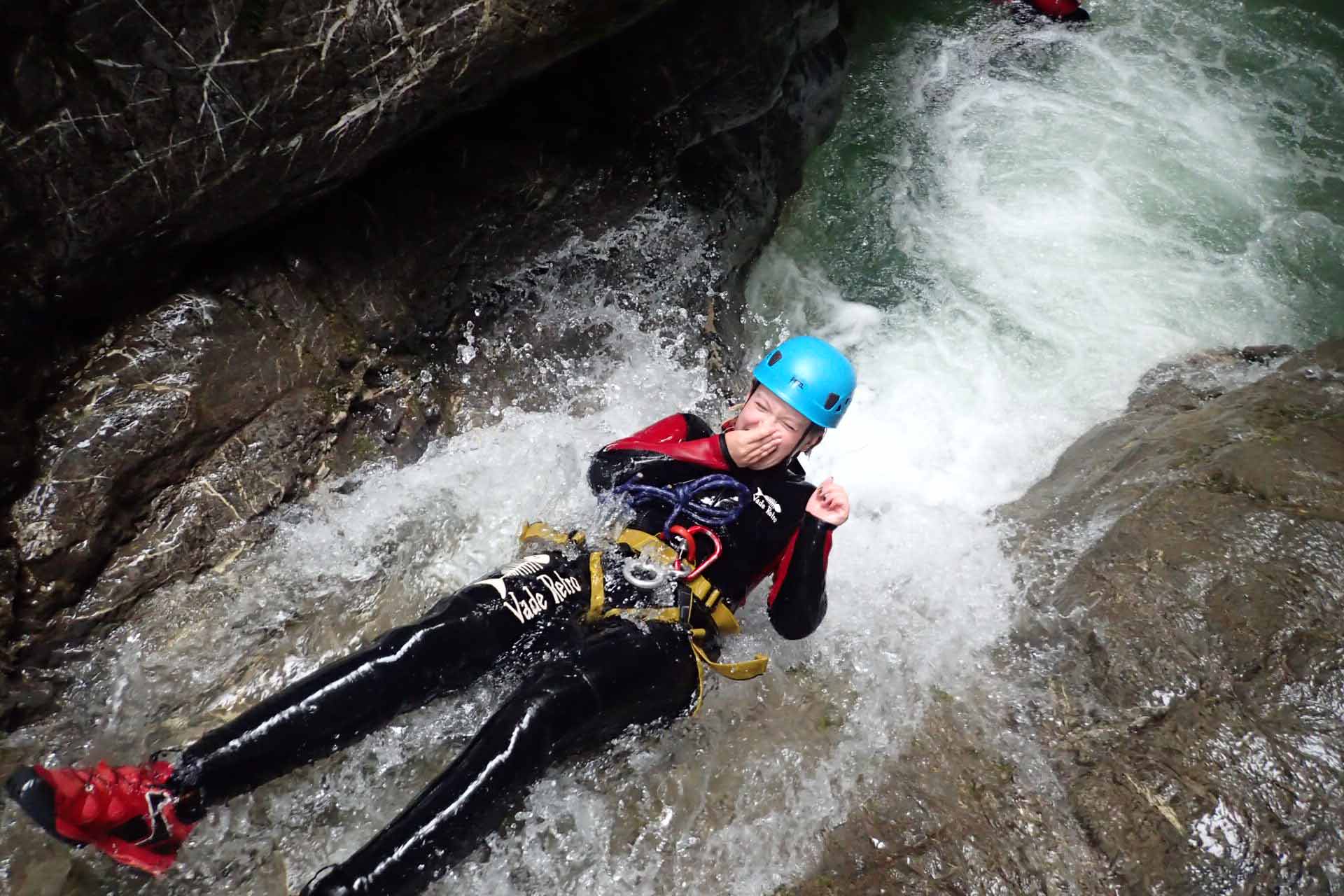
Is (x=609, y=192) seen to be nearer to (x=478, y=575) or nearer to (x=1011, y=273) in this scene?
(x=478, y=575)

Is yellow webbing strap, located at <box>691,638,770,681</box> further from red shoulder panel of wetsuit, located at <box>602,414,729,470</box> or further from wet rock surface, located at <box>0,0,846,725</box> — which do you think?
wet rock surface, located at <box>0,0,846,725</box>

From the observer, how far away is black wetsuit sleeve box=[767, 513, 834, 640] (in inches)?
135

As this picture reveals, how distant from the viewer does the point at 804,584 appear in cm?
344

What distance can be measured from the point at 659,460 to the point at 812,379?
2.41 ft

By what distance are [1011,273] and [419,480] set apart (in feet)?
15.6

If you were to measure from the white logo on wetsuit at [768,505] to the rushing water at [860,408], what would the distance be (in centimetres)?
61

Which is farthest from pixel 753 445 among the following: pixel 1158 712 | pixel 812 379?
pixel 1158 712

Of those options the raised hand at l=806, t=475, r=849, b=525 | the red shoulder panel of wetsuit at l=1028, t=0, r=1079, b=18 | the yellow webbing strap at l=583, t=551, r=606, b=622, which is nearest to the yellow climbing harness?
the yellow webbing strap at l=583, t=551, r=606, b=622

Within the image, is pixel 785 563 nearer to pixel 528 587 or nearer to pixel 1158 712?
pixel 528 587

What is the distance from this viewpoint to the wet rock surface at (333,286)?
340 centimetres

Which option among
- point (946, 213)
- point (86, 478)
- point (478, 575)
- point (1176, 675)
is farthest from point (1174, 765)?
point (946, 213)

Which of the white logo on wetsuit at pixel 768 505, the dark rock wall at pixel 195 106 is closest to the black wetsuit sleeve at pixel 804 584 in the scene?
the white logo on wetsuit at pixel 768 505

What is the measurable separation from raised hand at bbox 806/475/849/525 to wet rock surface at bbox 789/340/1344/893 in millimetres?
877

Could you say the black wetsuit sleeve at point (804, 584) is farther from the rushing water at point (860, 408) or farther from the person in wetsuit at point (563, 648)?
the rushing water at point (860, 408)
